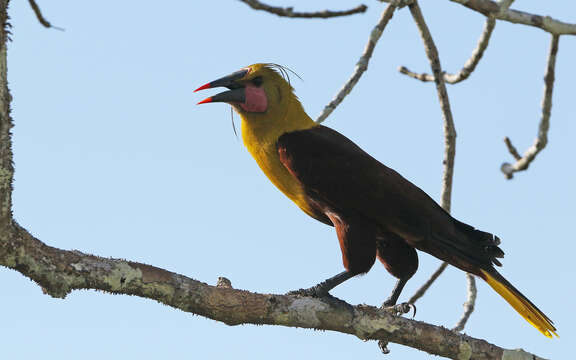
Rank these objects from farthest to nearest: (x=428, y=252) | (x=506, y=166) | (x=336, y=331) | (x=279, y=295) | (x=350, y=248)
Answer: (x=506, y=166)
(x=428, y=252)
(x=350, y=248)
(x=336, y=331)
(x=279, y=295)

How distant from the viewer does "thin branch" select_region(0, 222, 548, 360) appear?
3031 mm

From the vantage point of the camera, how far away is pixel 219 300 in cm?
336

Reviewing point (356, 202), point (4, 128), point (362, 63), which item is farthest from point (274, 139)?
point (4, 128)

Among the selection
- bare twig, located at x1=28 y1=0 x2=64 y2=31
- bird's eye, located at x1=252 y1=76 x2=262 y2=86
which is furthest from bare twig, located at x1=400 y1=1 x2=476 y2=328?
bare twig, located at x1=28 y1=0 x2=64 y2=31

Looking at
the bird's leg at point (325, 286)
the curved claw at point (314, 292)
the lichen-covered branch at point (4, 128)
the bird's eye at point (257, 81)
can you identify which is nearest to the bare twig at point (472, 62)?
the bird's eye at point (257, 81)

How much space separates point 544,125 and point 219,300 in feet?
7.78

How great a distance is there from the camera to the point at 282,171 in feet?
14.6

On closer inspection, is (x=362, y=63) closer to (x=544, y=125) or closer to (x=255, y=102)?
(x=255, y=102)

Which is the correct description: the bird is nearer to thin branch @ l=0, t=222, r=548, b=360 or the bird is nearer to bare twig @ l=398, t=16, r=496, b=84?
thin branch @ l=0, t=222, r=548, b=360

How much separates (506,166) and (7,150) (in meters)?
3.03

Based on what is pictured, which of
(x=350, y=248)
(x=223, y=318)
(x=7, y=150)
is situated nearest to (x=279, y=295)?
(x=223, y=318)

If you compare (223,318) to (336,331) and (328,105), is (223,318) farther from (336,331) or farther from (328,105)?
(328,105)

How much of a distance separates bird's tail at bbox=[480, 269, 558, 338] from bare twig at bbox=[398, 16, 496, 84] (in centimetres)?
141

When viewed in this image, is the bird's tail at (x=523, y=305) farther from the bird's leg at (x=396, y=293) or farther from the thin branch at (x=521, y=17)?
the thin branch at (x=521, y=17)
